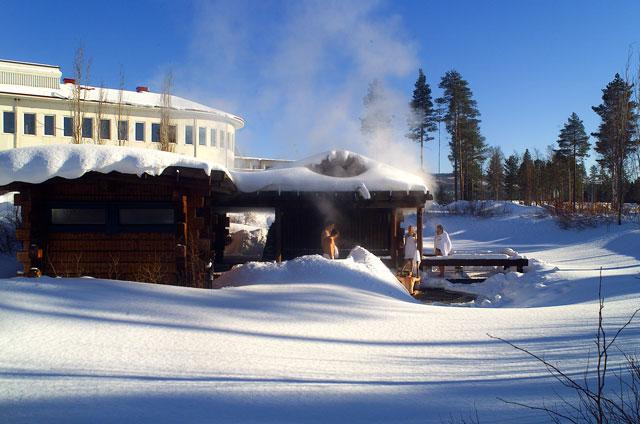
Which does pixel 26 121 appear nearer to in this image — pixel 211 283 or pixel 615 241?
pixel 211 283

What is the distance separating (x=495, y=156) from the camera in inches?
2087

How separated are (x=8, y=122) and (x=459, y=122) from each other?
3411 centimetres

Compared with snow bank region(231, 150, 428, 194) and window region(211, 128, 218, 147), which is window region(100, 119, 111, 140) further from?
snow bank region(231, 150, 428, 194)

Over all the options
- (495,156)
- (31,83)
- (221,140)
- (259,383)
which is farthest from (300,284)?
(495,156)

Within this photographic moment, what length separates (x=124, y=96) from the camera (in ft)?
111

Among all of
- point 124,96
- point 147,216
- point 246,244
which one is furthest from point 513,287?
point 124,96

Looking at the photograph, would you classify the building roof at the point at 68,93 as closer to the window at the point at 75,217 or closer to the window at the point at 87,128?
the window at the point at 87,128

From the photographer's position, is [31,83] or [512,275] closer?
[512,275]

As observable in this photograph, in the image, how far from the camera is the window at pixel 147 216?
34.4ft

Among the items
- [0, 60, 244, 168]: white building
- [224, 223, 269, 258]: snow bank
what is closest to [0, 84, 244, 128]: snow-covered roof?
[0, 60, 244, 168]: white building

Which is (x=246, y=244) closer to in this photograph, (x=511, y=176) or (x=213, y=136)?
(x=213, y=136)

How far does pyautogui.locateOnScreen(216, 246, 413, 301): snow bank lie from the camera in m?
9.23

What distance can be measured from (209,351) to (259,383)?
1026 millimetres

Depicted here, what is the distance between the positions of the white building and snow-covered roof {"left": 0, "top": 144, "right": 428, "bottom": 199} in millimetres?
18493
